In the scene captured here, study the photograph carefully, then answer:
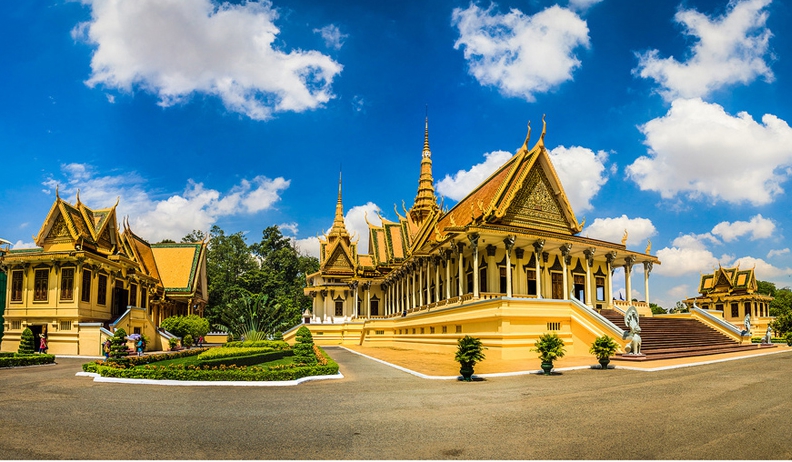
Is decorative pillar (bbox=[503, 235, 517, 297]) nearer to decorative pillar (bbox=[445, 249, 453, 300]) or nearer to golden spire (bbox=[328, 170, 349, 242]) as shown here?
decorative pillar (bbox=[445, 249, 453, 300])

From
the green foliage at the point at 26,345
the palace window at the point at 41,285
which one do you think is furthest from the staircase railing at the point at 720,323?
the palace window at the point at 41,285

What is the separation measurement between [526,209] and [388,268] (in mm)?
16562

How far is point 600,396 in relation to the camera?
1002 centimetres

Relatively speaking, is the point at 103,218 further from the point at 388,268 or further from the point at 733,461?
the point at 733,461

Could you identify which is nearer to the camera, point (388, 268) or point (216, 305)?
point (388, 268)

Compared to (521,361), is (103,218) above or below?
above

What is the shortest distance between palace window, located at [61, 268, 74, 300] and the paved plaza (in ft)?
52.2

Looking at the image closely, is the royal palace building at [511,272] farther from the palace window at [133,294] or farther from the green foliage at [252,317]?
the palace window at [133,294]

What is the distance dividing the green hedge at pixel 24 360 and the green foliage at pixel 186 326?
1191 cm

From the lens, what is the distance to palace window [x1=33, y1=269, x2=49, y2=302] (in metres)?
27.3

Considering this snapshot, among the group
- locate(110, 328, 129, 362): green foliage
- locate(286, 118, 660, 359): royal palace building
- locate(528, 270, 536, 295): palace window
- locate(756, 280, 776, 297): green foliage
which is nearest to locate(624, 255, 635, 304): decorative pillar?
locate(286, 118, 660, 359): royal palace building

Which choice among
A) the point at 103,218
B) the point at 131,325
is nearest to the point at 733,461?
the point at 131,325

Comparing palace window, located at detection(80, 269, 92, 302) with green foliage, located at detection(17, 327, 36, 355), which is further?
palace window, located at detection(80, 269, 92, 302)

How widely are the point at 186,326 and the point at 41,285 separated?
27.1 feet
